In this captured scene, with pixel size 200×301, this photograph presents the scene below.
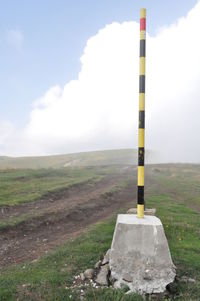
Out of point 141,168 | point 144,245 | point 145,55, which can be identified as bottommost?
point 144,245

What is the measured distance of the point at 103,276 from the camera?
7246 millimetres

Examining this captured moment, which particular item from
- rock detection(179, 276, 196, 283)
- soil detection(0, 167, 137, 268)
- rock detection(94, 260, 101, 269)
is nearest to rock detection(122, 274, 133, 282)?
rock detection(94, 260, 101, 269)

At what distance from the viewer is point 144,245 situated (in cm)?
709

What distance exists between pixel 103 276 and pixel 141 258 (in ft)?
4.18

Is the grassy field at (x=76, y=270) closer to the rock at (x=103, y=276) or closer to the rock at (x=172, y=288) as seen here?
the rock at (x=172, y=288)

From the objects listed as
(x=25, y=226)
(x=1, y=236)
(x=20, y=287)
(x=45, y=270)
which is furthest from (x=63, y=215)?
(x=20, y=287)

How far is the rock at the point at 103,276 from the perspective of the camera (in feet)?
23.3

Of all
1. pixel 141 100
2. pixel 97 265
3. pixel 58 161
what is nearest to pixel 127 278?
pixel 97 265

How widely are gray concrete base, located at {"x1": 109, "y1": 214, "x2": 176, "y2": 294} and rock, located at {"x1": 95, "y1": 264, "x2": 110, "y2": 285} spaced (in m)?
0.26

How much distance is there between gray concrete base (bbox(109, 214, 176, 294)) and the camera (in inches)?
267

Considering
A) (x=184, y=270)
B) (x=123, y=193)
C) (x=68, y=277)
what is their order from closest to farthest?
(x=68, y=277) < (x=184, y=270) < (x=123, y=193)

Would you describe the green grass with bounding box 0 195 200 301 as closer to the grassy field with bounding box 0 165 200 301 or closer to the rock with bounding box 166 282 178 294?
the grassy field with bounding box 0 165 200 301

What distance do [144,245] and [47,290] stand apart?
9.86 ft

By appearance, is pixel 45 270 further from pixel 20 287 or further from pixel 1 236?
pixel 1 236
